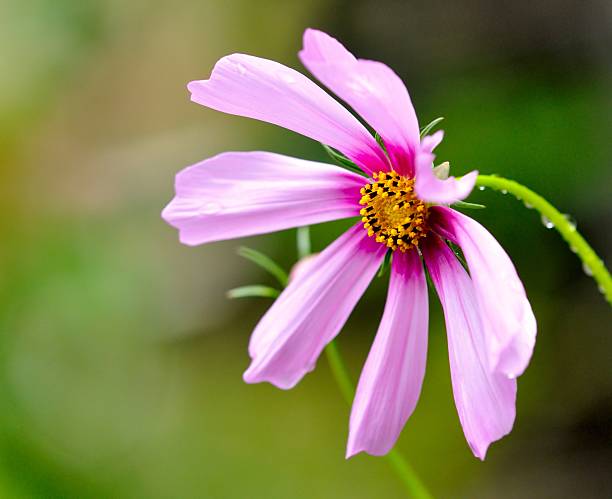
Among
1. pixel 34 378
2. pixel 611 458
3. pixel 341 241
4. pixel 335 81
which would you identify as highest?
pixel 335 81

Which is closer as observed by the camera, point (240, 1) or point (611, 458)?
point (611, 458)

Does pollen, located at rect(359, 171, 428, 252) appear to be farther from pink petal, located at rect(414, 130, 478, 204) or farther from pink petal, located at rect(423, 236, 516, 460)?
pink petal, located at rect(414, 130, 478, 204)

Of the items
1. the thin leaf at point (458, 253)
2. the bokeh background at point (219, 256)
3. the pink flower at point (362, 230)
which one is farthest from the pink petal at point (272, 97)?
the bokeh background at point (219, 256)

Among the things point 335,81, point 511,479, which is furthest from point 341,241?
point 511,479

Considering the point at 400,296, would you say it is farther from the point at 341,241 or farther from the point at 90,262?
the point at 90,262

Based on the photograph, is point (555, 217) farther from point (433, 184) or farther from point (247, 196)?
point (247, 196)

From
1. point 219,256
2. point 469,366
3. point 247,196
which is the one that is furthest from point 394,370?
point 219,256

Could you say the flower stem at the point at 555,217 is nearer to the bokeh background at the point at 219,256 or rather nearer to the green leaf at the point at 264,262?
the green leaf at the point at 264,262

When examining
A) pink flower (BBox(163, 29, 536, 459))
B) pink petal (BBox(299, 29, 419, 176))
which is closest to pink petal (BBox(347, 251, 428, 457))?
pink flower (BBox(163, 29, 536, 459))
